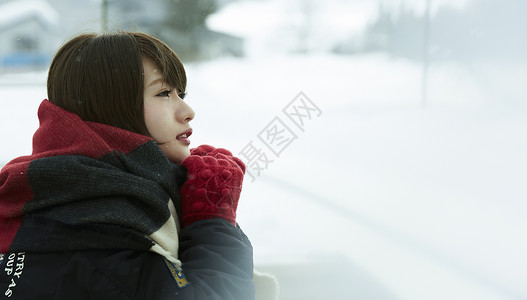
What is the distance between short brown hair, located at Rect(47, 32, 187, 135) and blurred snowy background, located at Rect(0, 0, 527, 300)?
729 millimetres

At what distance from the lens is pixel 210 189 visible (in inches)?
25.5

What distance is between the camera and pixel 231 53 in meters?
1.60

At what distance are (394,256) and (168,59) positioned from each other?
3.73ft

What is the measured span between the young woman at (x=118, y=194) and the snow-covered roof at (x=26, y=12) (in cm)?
96

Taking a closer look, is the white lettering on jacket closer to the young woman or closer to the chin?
the young woman

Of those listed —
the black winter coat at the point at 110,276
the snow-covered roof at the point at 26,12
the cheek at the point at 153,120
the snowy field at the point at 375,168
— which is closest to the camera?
the black winter coat at the point at 110,276

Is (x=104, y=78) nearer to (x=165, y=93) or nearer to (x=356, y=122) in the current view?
(x=165, y=93)

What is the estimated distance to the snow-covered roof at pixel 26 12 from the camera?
1.52 metres

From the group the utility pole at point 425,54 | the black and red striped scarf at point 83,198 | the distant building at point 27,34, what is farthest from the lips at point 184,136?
the utility pole at point 425,54

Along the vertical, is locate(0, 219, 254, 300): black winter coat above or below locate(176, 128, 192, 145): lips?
below

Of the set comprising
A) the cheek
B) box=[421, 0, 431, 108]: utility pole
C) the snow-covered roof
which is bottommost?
the snow-covered roof

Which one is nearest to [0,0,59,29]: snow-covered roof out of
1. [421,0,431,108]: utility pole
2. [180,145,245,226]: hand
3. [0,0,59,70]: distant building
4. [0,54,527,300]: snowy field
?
[0,0,59,70]: distant building

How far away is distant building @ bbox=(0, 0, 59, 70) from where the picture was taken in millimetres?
1478

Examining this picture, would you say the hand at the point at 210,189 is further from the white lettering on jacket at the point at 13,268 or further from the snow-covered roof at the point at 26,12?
the snow-covered roof at the point at 26,12
